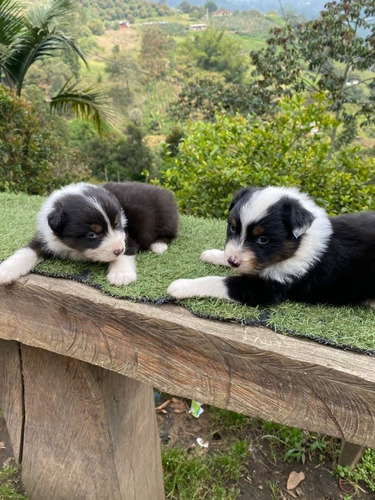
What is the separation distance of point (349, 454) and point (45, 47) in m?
11.1

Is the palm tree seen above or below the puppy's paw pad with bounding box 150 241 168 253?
above

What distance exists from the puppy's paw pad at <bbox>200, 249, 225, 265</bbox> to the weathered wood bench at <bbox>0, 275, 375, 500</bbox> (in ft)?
2.36

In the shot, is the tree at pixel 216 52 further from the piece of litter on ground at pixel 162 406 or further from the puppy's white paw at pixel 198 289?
the puppy's white paw at pixel 198 289

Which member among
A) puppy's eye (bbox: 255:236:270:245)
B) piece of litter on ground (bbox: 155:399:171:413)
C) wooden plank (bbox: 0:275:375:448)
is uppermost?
puppy's eye (bbox: 255:236:270:245)

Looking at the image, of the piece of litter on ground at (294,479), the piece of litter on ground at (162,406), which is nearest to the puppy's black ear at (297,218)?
the piece of litter on ground at (294,479)

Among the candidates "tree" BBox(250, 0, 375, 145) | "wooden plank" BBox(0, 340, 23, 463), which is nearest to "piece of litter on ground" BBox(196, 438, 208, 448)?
"wooden plank" BBox(0, 340, 23, 463)

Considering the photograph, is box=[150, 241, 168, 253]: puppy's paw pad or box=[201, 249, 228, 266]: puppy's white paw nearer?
box=[201, 249, 228, 266]: puppy's white paw

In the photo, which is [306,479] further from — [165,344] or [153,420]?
[165,344]

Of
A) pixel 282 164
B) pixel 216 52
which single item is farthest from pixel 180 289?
pixel 216 52

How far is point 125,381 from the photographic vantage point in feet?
8.11

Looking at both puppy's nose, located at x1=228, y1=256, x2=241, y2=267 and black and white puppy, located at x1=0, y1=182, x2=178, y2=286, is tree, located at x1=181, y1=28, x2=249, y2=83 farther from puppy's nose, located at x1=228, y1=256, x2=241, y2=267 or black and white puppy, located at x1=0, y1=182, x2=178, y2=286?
puppy's nose, located at x1=228, y1=256, x2=241, y2=267

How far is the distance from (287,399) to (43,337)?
4.11 feet

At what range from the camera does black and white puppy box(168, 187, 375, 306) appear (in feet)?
6.77

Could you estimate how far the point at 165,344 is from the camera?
181cm
